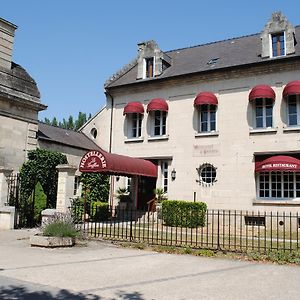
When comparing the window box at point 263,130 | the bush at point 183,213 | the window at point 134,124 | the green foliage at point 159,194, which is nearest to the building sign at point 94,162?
the bush at point 183,213

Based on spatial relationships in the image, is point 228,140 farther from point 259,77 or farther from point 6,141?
point 6,141

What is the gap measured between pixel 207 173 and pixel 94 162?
761 cm

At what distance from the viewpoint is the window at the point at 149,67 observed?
26.8m

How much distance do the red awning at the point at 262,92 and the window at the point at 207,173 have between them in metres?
4.99

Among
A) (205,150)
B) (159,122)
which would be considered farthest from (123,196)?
(205,150)

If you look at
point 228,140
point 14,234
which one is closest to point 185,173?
point 228,140

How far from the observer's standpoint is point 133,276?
8.63 m

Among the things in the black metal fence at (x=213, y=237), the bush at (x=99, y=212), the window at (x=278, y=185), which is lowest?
the black metal fence at (x=213, y=237)

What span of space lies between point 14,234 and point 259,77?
16.0m

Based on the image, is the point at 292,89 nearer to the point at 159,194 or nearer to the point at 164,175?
the point at 164,175

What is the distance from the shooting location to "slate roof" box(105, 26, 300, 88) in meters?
23.5

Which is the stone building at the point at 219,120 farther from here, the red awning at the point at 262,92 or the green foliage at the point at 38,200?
the green foliage at the point at 38,200

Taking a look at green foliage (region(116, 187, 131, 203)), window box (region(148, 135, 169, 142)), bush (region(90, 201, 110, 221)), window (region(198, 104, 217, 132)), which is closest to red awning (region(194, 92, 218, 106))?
window (region(198, 104, 217, 132))

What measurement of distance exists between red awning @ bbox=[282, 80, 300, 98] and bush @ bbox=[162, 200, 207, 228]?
7.78 meters
